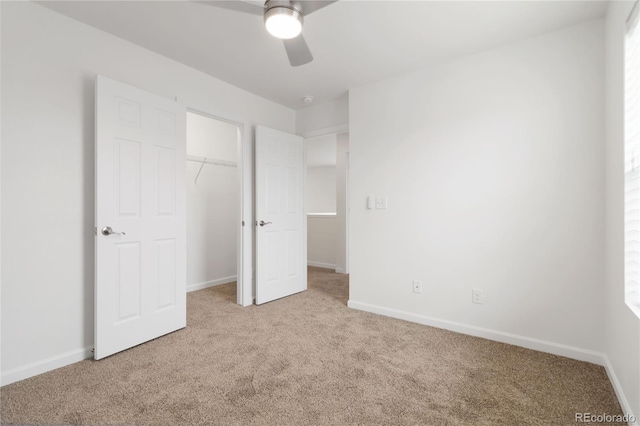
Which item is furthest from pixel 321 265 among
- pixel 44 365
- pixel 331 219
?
pixel 44 365

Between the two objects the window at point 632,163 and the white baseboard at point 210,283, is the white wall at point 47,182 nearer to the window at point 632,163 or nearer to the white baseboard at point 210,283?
the white baseboard at point 210,283

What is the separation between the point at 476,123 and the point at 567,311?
1.57m

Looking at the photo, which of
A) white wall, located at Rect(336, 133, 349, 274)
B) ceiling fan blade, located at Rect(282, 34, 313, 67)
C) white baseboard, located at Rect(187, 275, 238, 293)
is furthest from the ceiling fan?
white wall, located at Rect(336, 133, 349, 274)

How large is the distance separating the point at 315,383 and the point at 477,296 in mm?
1565

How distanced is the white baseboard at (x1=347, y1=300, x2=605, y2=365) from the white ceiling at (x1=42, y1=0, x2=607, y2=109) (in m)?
2.30

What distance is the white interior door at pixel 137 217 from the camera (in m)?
2.14

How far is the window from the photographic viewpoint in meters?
1.49

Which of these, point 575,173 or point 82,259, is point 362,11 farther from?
point 82,259

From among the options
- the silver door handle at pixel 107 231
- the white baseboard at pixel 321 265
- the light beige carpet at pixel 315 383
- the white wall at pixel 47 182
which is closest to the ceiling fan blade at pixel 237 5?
the white wall at pixel 47 182

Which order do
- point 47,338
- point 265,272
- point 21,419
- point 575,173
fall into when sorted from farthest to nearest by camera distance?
point 265,272
point 575,173
point 47,338
point 21,419

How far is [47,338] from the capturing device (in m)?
1.99

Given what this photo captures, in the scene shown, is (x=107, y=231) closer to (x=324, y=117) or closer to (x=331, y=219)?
(x=324, y=117)

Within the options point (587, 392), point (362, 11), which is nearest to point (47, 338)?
point (362, 11)

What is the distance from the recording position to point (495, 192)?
2443mm
